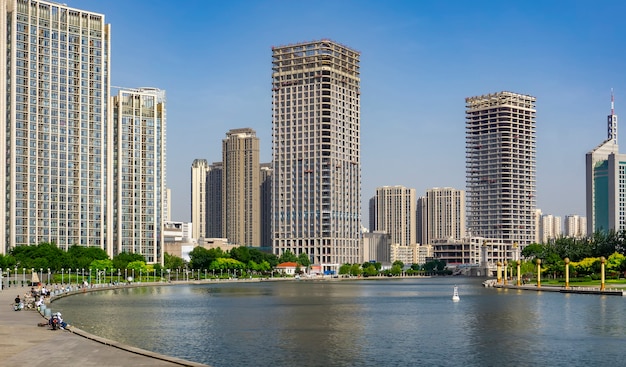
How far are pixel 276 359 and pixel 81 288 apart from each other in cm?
13507

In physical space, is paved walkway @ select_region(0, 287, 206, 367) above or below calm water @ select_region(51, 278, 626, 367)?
above

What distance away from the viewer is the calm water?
7181cm

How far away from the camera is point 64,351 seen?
62719 mm

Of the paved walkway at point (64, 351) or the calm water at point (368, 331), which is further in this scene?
the calm water at point (368, 331)

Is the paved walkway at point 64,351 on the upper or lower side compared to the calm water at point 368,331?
upper

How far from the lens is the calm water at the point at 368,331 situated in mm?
71812

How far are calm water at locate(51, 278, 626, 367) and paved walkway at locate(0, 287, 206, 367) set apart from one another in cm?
700

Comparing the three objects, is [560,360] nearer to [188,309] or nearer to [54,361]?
[54,361]

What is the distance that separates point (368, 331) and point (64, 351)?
4138 centimetres

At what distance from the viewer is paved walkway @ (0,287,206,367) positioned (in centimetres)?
5662

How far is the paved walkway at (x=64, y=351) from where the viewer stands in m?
56.6

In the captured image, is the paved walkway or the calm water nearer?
the paved walkway

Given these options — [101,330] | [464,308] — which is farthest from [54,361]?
[464,308]

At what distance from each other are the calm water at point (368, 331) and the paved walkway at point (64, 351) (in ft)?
23.0
